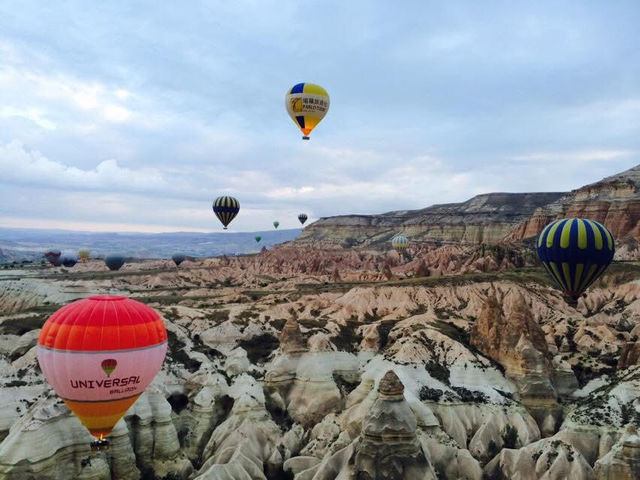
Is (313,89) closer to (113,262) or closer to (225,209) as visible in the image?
(225,209)

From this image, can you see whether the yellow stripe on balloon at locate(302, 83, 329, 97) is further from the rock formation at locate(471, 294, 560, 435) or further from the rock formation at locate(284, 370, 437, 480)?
the rock formation at locate(284, 370, 437, 480)

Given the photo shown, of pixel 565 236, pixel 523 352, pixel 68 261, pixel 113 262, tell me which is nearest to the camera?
pixel 565 236

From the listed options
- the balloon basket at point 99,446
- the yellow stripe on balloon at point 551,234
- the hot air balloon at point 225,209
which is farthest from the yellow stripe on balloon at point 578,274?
the hot air balloon at point 225,209

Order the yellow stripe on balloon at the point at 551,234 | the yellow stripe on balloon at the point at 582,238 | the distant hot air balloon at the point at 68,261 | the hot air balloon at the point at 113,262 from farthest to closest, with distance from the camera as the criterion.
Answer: the distant hot air balloon at the point at 68,261 < the hot air balloon at the point at 113,262 < the yellow stripe on balloon at the point at 551,234 < the yellow stripe on balloon at the point at 582,238

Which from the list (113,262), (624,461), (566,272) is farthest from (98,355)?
(113,262)

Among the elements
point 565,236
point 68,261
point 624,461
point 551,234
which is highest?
point 551,234

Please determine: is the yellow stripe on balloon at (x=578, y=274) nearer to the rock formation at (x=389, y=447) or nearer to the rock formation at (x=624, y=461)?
the rock formation at (x=624, y=461)

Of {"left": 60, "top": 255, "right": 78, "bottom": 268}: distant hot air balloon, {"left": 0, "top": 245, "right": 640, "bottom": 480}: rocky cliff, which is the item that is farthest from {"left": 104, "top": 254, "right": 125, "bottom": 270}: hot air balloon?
{"left": 0, "top": 245, "right": 640, "bottom": 480}: rocky cliff
